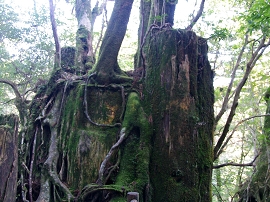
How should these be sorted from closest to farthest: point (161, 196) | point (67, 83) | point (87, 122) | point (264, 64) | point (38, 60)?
point (161, 196)
point (87, 122)
point (67, 83)
point (38, 60)
point (264, 64)

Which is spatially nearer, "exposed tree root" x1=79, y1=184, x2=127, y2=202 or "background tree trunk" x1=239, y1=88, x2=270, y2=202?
"exposed tree root" x1=79, y1=184, x2=127, y2=202

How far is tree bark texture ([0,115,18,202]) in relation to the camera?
2740 mm

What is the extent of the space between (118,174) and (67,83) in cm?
235

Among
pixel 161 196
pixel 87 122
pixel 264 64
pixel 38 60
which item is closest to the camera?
pixel 161 196

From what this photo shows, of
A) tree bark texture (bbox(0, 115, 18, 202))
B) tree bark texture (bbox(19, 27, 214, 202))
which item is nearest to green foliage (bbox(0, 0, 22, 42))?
tree bark texture (bbox(19, 27, 214, 202))

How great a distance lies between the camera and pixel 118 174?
15.5 feet

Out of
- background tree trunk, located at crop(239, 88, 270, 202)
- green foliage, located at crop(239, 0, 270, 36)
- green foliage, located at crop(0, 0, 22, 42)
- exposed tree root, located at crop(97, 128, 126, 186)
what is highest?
green foliage, located at crop(0, 0, 22, 42)

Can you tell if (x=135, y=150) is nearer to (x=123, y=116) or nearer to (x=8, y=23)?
(x=123, y=116)

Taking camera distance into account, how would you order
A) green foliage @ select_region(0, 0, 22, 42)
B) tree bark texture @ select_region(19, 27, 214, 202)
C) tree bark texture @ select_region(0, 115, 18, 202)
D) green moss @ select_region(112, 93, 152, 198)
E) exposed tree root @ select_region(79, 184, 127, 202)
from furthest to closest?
green foliage @ select_region(0, 0, 22, 42)
tree bark texture @ select_region(19, 27, 214, 202)
green moss @ select_region(112, 93, 152, 198)
exposed tree root @ select_region(79, 184, 127, 202)
tree bark texture @ select_region(0, 115, 18, 202)

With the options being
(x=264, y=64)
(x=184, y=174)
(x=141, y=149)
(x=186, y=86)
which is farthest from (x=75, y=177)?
(x=264, y=64)

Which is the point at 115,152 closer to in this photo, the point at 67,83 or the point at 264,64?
the point at 67,83

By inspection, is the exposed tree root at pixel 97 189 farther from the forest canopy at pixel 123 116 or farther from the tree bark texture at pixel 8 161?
the tree bark texture at pixel 8 161

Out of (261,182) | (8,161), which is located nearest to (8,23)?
(8,161)

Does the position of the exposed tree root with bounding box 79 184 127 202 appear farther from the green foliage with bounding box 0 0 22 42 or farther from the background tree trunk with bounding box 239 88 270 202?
the green foliage with bounding box 0 0 22 42
